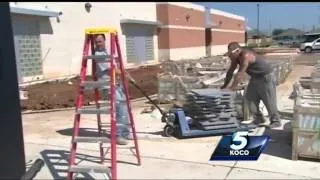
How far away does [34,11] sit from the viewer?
19.8 meters

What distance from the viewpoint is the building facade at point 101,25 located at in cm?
2003

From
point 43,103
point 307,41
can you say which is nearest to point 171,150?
point 43,103

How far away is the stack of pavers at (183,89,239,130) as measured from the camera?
24.7ft

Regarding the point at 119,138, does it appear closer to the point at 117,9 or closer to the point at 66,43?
the point at 66,43

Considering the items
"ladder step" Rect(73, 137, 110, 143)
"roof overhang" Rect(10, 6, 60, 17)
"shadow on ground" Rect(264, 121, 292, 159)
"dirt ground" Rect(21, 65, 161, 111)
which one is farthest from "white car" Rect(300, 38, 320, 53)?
"ladder step" Rect(73, 137, 110, 143)

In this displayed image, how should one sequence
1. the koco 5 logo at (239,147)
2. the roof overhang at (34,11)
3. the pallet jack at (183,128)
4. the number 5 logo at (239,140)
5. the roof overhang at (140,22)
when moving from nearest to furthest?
the koco 5 logo at (239,147) → the number 5 logo at (239,140) → the pallet jack at (183,128) → the roof overhang at (34,11) → the roof overhang at (140,22)

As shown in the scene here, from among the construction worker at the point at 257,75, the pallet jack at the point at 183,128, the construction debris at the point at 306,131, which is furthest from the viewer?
the construction worker at the point at 257,75

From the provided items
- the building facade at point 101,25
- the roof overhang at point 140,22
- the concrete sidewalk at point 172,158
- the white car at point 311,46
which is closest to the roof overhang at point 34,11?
the building facade at point 101,25

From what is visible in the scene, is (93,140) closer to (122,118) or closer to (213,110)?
(122,118)

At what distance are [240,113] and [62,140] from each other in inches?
129

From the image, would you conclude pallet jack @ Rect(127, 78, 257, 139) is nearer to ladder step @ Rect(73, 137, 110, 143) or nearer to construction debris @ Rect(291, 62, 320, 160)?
construction debris @ Rect(291, 62, 320, 160)

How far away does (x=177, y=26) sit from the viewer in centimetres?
4094

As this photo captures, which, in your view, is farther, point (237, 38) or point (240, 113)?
point (237, 38)

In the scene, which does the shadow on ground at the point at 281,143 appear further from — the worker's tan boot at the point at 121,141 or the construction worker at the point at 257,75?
the worker's tan boot at the point at 121,141
